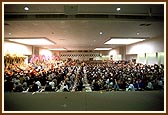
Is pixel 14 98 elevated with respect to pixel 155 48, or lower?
lower

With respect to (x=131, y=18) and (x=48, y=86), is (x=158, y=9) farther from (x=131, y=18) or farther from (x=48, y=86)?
(x=48, y=86)

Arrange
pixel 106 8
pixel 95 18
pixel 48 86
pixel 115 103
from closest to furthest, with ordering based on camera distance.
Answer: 1. pixel 115 103
2. pixel 106 8
3. pixel 95 18
4. pixel 48 86

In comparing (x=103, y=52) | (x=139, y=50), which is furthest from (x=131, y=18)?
(x=103, y=52)

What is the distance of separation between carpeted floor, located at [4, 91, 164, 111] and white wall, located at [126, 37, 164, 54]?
23.5ft

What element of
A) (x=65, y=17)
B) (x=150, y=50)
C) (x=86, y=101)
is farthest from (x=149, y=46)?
(x=86, y=101)

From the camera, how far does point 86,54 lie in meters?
33.3

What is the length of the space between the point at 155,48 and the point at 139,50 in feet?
10.5

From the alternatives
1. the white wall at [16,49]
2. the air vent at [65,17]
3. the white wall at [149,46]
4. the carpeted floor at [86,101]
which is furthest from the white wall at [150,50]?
the white wall at [16,49]

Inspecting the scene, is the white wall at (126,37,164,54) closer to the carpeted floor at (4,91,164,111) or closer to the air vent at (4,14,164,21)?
Result: the air vent at (4,14,164,21)

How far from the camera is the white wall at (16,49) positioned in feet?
46.8

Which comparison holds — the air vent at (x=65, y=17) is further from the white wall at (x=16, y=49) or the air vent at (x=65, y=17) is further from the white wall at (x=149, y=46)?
Result: the white wall at (x=16, y=49)

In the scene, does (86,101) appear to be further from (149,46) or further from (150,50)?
(149,46)

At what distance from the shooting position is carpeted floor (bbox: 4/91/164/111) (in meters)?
5.19

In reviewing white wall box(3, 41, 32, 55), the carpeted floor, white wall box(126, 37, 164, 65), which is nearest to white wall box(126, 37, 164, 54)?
white wall box(126, 37, 164, 65)
